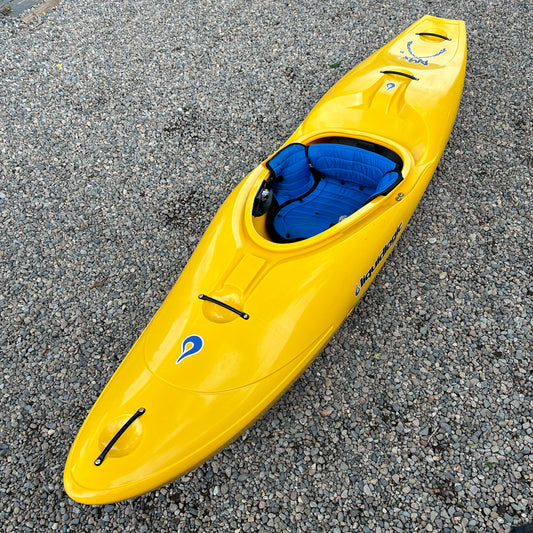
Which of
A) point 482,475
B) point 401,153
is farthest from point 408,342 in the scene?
point 401,153

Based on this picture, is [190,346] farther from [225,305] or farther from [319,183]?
[319,183]

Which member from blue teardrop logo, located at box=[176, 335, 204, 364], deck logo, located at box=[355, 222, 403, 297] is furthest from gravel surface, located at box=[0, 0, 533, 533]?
blue teardrop logo, located at box=[176, 335, 204, 364]

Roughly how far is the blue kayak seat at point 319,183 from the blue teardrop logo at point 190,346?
2.99ft

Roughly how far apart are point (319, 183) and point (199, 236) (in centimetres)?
94

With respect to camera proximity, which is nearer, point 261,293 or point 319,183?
point 261,293

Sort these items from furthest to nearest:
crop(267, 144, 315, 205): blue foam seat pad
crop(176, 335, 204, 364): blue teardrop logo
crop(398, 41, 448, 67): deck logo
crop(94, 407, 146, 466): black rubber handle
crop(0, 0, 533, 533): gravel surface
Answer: crop(398, 41, 448, 67): deck logo, crop(267, 144, 315, 205): blue foam seat pad, crop(0, 0, 533, 533): gravel surface, crop(176, 335, 204, 364): blue teardrop logo, crop(94, 407, 146, 466): black rubber handle

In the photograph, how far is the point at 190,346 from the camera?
2.15 m

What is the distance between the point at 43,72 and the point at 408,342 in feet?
14.3

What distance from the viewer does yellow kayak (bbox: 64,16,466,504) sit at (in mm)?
2021

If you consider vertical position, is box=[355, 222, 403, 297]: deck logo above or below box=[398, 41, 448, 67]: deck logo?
below

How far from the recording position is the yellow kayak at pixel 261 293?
2021 millimetres

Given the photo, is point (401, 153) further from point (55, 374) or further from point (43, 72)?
point (43, 72)

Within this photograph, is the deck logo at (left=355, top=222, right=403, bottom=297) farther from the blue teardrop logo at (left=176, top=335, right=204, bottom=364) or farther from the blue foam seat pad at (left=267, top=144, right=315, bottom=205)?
the blue teardrop logo at (left=176, top=335, right=204, bottom=364)

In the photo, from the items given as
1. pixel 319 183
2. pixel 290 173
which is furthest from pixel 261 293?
pixel 319 183
